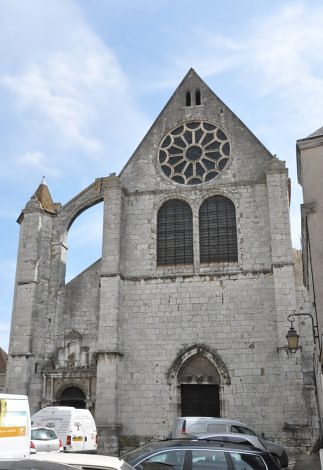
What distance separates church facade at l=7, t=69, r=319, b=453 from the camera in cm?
1606

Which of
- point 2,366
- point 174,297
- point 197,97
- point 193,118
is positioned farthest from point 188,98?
point 2,366

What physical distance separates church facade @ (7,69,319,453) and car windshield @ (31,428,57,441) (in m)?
4.15

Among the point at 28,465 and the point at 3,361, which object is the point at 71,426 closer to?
the point at 28,465

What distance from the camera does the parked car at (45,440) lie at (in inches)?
446

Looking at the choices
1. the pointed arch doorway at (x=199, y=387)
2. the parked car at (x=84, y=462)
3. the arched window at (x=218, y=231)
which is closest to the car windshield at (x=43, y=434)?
the pointed arch doorway at (x=199, y=387)

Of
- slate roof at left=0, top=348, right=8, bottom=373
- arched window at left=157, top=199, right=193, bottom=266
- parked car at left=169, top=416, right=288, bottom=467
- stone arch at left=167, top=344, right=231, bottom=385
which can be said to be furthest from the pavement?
slate roof at left=0, top=348, right=8, bottom=373

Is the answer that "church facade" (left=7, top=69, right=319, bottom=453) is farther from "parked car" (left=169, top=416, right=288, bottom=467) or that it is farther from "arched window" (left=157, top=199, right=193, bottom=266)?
"parked car" (left=169, top=416, right=288, bottom=467)

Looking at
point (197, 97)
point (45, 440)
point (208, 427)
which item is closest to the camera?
point (208, 427)

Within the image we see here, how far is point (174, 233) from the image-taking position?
18.7m

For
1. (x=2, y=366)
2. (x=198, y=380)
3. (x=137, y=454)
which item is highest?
(x=2, y=366)

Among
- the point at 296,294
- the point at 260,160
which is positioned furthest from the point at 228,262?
the point at 260,160

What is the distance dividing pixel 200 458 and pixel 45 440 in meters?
7.13

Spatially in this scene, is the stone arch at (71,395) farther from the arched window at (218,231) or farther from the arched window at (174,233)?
the arched window at (218,231)

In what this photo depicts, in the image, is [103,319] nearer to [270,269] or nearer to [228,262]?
[228,262]
